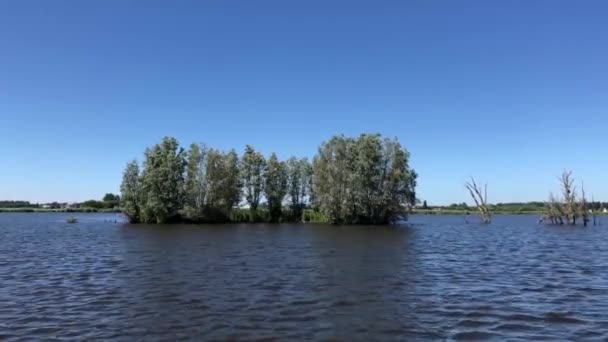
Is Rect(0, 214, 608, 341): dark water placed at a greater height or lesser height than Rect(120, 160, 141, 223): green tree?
lesser

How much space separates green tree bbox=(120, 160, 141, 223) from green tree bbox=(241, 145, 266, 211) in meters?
23.2

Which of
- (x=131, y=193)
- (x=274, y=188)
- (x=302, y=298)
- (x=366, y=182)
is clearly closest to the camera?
(x=302, y=298)

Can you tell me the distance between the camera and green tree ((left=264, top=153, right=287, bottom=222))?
114m

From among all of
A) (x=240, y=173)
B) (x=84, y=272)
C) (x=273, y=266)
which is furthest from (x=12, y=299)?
(x=240, y=173)

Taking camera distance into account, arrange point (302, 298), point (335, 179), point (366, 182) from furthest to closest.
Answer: point (335, 179)
point (366, 182)
point (302, 298)

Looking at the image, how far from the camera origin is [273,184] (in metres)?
115

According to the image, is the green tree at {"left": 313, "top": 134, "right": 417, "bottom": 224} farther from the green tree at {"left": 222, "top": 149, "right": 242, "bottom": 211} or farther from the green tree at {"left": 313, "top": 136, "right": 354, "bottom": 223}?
the green tree at {"left": 222, "top": 149, "right": 242, "bottom": 211}

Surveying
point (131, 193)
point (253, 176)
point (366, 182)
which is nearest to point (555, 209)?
point (366, 182)

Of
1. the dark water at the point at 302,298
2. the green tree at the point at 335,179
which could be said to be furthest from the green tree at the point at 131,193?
the dark water at the point at 302,298

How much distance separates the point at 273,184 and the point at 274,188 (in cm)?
95

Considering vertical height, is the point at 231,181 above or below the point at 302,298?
above

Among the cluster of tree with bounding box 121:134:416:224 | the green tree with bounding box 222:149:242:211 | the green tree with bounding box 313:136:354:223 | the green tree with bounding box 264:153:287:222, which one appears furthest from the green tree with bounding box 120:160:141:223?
the green tree with bounding box 313:136:354:223

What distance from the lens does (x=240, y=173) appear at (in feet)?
373

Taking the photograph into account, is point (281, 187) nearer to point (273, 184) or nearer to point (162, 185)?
point (273, 184)
